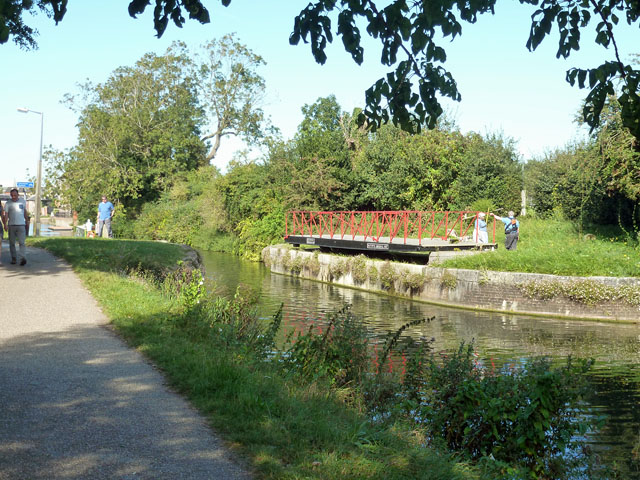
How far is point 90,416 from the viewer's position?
446 cm

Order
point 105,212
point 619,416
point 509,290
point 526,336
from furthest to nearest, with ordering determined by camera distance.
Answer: point 105,212 < point 509,290 < point 526,336 < point 619,416

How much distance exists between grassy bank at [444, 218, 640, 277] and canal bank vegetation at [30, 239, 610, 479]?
1034 cm

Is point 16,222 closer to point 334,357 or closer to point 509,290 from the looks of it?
point 334,357

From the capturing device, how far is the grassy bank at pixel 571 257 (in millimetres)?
16328

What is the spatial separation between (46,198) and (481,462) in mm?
49918

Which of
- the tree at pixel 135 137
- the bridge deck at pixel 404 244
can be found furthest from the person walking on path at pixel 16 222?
the tree at pixel 135 137

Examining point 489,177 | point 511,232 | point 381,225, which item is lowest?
point 511,232

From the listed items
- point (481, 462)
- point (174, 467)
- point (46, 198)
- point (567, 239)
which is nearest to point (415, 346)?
point (481, 462)

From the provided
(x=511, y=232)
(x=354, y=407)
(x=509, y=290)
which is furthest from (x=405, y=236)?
(x=354, y=407)

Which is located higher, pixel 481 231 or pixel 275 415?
pixel 481 231

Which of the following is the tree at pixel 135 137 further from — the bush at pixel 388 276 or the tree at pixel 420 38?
the tree at pixel 420 38

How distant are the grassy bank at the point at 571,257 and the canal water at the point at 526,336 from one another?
1649 mm

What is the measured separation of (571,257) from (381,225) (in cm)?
792

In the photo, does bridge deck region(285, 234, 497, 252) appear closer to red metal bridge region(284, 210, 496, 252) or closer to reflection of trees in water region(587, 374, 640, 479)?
red metal bridge region(284, 210, 496, 252)
